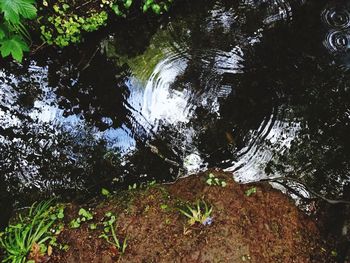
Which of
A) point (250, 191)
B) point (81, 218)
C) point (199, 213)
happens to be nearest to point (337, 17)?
point (250, 191)

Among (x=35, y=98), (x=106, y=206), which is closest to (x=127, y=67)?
(x=35, y=98)

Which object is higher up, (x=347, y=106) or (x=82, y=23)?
(x=82, y=23)

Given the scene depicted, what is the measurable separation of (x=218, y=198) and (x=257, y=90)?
150 centimetres

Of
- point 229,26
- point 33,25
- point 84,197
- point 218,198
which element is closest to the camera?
point 218,198

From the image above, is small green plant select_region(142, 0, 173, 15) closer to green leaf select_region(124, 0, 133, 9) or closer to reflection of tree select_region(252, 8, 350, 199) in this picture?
green leaf select_region(124, 0, 133, 9)

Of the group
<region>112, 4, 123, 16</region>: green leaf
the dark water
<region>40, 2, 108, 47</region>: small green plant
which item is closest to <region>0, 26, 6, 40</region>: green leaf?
<region>40, 2, 108, 47</region>: small green plant

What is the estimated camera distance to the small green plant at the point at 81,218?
308 cm

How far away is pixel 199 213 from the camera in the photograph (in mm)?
2881

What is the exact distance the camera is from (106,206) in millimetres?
3189

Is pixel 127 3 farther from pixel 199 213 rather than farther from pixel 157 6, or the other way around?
pixel 199 213

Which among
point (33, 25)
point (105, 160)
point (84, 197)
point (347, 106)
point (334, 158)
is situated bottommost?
point (84, 197)

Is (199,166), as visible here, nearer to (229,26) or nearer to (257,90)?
(257,90)

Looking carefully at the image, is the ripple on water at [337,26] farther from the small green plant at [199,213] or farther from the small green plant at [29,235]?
the small green plant at [29,235]

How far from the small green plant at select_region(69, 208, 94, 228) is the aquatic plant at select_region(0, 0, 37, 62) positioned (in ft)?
4.92
